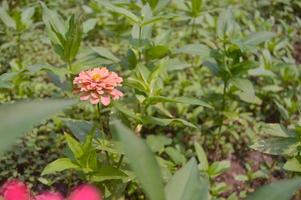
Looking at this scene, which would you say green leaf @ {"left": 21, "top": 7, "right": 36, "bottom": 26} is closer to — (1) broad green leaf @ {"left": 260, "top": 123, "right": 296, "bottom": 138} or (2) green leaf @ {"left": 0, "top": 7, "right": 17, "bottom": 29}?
(2) green leaf @ {"left": 0, "top": 7, "right": 17, "bottom": 29}

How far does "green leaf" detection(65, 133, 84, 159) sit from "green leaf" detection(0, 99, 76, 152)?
34.6 inches

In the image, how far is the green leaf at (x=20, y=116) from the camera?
1.48 ft

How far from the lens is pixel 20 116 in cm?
46

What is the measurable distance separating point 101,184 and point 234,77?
32.7 inches

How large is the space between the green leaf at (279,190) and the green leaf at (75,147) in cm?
83

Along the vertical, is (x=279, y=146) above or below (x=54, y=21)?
below

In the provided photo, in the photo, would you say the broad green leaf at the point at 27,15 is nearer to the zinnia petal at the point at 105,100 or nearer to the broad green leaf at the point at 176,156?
the broad green leaf at the point at 176,156

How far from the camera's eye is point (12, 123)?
46 cm

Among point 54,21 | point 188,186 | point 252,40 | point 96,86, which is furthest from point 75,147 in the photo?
point 252,40

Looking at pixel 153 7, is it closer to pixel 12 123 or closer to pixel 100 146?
pixel 100 146

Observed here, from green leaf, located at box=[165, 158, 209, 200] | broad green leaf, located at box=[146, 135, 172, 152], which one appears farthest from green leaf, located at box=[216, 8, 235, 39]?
green leaf, located at box=[165, 158, 209, 200]

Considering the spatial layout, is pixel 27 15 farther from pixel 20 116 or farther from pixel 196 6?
pixel 20 116

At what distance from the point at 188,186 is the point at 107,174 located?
0.71m

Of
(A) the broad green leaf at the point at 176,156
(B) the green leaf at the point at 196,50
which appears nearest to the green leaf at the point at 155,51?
(B) the green leaf at the point at 196,50
